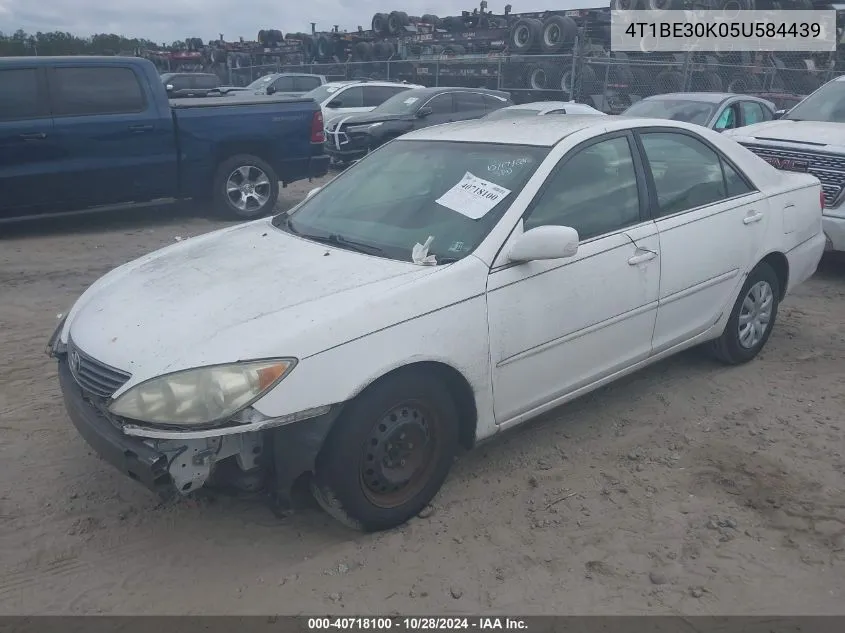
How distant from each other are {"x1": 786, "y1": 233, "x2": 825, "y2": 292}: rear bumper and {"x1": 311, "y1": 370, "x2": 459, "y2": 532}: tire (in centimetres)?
293

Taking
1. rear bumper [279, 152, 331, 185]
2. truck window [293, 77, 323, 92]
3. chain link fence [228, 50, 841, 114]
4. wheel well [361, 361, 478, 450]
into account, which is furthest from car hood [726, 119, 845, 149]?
truck window [293, 77, 323, 92]

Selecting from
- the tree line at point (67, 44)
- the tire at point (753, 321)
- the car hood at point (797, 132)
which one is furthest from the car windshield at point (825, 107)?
the tree line at point (67, 44)

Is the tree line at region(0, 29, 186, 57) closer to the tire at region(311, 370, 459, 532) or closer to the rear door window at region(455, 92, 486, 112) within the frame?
the rear door window at region(455, 92, 486, 112)

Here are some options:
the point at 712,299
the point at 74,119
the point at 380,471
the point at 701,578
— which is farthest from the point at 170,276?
the point at 74,119

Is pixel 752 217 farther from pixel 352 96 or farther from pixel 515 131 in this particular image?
pixel 352 96

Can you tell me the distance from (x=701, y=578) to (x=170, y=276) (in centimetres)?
257

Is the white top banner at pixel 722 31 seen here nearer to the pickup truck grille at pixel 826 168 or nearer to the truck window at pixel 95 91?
the pickup truck grille at pixel 826 168

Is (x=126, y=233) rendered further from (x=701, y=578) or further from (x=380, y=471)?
(x=701, y=578)

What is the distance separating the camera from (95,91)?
27.3 ft

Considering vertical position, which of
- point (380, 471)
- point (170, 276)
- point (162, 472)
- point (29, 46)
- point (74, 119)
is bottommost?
point (380, 471)

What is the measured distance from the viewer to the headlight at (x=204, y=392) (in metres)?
2.67

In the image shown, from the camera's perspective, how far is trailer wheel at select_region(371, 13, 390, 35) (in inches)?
978

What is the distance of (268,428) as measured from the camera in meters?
2.71

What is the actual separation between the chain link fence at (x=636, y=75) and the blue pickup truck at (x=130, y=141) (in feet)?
32.3
